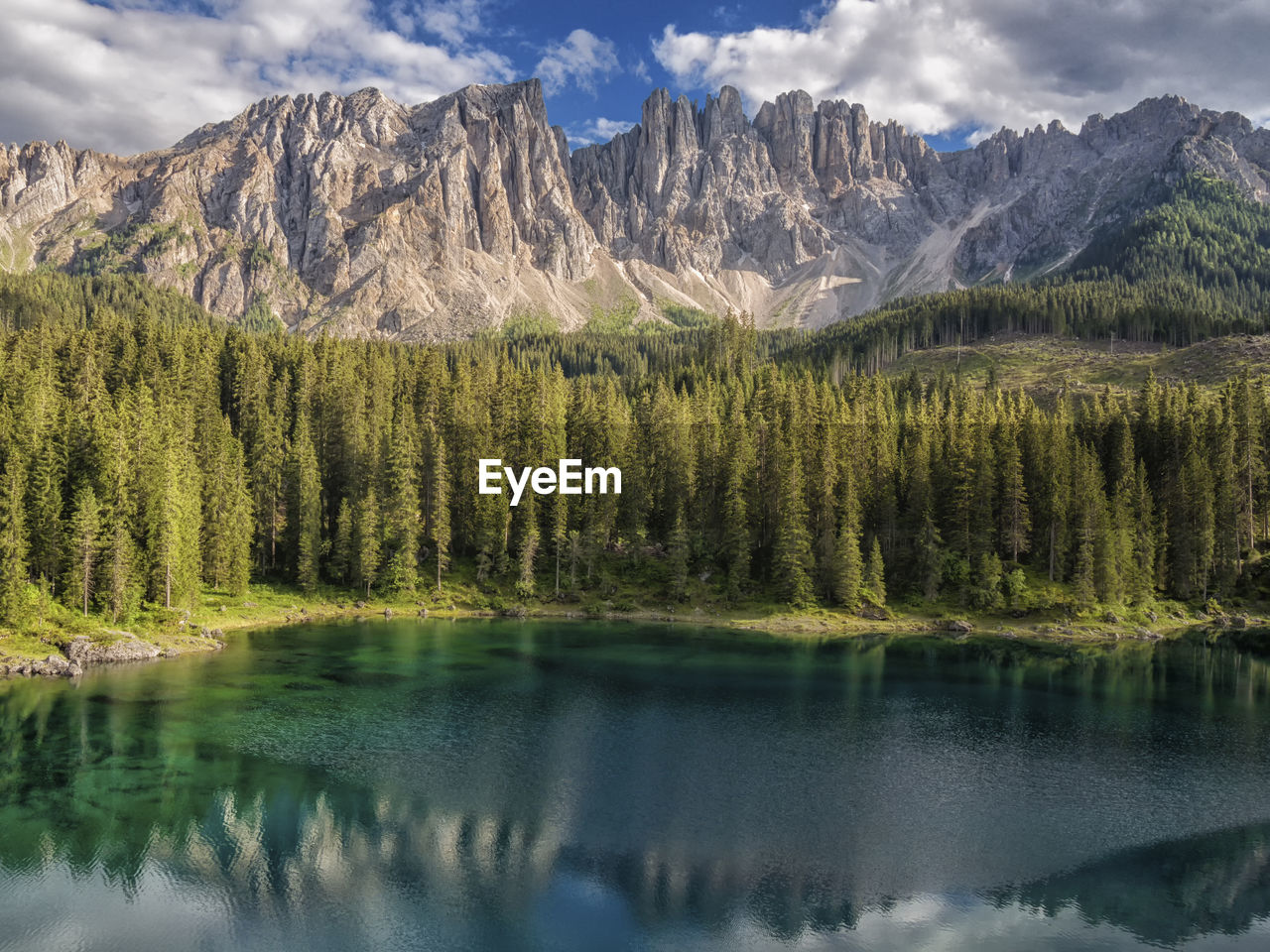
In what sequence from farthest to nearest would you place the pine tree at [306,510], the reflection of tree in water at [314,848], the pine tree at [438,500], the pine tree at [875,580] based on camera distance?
the pine tree at [438,500]
the pine tree at [306,510]
the pine tree at [875,580]
the reflection of tree in water at [314,848]

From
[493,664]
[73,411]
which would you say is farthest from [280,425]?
[493,664]

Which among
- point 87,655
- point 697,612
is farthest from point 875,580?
point 87,655

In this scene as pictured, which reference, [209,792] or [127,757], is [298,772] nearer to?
[209,792]

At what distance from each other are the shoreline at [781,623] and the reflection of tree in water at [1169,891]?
163 feet

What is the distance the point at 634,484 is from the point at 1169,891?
80445 mm

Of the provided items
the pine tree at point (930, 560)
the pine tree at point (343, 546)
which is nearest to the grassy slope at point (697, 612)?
the pine tree at point (930, 560)

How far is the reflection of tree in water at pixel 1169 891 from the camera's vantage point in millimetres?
32938

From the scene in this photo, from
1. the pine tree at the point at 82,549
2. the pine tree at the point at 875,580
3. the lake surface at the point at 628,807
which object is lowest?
the lake surface at the point at 628,807

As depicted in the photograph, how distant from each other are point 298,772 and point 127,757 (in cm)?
1029

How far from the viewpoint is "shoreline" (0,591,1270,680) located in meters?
85.9

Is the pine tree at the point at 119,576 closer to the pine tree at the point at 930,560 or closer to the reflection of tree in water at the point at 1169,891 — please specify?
the reflection of tree in water at the point at 1169,891

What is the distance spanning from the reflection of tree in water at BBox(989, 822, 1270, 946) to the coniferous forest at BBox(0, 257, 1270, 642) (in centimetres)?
5806

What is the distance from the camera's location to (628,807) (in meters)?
43.1

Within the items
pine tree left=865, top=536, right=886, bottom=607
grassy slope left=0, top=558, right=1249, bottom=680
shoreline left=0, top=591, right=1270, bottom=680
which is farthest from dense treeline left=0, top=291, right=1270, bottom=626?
shoreline left=0, top=591, right=1270, bottom=680
